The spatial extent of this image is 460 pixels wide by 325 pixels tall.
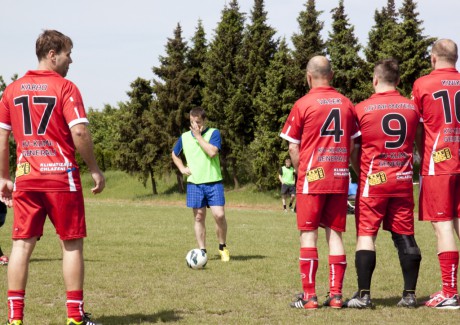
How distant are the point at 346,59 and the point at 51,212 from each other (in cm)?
4534

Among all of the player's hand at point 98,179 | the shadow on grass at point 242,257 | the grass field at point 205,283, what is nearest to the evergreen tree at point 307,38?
the grass field at point 205,283

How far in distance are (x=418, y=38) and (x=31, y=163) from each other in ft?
150

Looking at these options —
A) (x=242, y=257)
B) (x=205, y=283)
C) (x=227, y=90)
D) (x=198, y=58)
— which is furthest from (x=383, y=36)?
(x=205, y=283)

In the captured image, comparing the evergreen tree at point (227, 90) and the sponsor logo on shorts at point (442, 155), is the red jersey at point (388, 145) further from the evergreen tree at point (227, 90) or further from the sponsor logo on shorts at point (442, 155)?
the evergreen tree at point (227, 90)

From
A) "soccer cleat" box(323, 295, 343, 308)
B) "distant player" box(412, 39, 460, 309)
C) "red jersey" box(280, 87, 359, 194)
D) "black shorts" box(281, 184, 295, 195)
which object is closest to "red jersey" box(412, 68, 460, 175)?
"distant player" box(412, 39, 460, 309)

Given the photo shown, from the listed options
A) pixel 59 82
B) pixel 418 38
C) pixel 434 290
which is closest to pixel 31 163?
pixel 59 82

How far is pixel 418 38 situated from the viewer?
47.9 m

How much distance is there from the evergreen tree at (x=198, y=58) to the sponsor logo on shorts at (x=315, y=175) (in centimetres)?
5025

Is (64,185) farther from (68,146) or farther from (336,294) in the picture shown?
(336,294)

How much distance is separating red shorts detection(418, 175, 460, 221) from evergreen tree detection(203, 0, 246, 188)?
45615 mm

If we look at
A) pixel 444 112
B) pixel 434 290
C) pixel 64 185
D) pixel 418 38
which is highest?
pixel 418 38

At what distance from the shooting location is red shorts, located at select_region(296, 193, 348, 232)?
6.80 m

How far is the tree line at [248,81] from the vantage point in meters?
49.0

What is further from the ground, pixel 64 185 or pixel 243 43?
pixel 243 43
